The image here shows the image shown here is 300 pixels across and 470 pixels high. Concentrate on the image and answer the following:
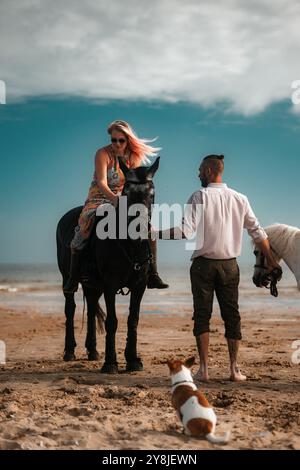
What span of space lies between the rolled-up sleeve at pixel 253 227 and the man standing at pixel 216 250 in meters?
0.01

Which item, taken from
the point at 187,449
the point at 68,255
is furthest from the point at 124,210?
the point at 187,449

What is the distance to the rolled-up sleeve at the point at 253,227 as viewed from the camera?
6504 millimetres

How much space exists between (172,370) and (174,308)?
15895mm

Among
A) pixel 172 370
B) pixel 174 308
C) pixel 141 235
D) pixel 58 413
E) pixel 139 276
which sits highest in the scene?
pixel 141 235

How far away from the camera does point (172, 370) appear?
15.3ft

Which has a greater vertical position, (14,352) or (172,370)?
(172,370)

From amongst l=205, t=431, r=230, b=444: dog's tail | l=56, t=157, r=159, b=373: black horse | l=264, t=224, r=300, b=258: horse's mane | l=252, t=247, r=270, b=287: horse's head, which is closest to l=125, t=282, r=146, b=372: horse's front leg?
l=56, t=157, r=159, b=373: black horse

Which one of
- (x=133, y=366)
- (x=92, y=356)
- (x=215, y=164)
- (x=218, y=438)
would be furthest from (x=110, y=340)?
(x=218, y=438)

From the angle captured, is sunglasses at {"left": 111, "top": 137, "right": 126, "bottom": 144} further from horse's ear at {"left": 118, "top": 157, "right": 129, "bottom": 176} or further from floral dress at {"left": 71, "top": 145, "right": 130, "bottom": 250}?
horse's ear at {"left": 118, "top": 157, "right": 129, "bottom": 176}

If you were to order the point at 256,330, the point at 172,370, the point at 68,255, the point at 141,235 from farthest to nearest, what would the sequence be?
the point at 256,330 → the point at 68,255 → the point at 141,235 → the point at 172,370

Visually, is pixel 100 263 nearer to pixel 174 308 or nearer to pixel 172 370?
pixel 172 370

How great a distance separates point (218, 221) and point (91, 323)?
10.7 ft

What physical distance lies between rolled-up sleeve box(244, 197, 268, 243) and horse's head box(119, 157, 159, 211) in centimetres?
112

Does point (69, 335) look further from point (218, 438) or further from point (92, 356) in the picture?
point (218, 438)
